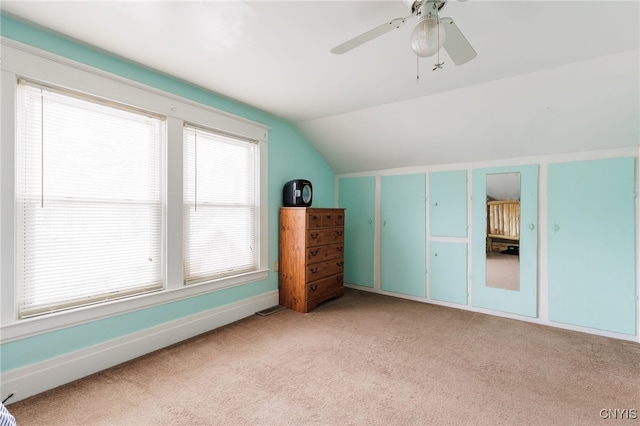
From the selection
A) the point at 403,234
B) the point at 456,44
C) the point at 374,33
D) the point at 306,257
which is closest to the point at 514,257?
the point at 403,234

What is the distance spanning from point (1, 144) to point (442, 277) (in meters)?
4.20

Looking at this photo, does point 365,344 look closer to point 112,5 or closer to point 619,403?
point 619,403

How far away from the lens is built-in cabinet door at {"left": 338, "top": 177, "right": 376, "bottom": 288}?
4418 mm

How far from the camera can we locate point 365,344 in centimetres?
263

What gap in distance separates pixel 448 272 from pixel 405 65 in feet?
8.42

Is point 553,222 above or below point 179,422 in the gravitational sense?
above

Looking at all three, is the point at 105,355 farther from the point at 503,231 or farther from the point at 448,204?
the point at 503,231

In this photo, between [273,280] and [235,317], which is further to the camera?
[273,280]

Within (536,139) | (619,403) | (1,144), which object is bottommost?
(619,403)

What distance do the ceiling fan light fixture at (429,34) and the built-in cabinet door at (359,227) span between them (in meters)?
3.00

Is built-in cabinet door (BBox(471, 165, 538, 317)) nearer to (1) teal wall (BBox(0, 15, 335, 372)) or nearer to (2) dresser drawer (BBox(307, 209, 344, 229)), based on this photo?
(2) dresser drawer (BBox(307, 209, 344, 229))

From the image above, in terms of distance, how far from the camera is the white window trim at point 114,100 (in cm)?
178

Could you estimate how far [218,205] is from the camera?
3.04 m

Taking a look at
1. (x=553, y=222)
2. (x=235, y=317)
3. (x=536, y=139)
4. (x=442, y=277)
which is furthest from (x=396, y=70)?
(x=235, y=317)
